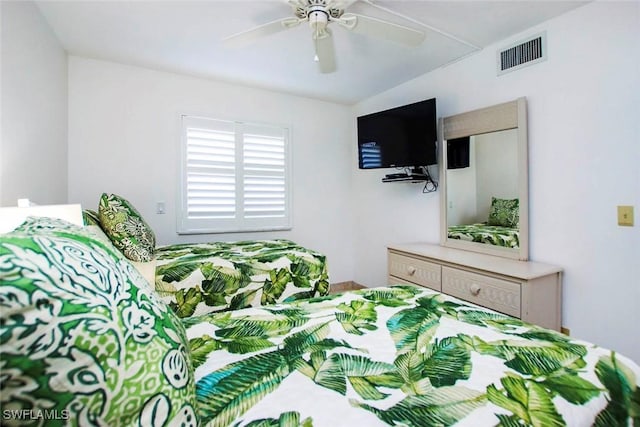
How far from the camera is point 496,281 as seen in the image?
6.62 feet

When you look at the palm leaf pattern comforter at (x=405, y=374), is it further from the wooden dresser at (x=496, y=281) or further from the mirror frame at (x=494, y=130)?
the mirror frame at (x=494, y=130)

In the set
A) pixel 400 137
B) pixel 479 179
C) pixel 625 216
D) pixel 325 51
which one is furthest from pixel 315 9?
pixel 625 216

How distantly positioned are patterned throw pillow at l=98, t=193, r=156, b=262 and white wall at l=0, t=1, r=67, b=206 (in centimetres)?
44

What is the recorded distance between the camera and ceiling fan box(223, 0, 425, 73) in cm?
174

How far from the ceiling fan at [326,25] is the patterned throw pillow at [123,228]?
4.32ft

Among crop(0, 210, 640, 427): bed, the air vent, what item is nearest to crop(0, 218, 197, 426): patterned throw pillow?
crop(0, 210, 640, 427): bed

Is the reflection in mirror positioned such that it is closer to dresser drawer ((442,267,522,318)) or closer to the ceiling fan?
dresser drawer ((442,267,522,318))

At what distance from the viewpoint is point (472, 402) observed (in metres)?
0.71

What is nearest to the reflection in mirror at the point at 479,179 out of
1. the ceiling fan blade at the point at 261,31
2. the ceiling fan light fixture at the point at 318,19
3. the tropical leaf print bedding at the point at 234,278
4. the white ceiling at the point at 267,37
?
the white ceiling at the point at 267,37

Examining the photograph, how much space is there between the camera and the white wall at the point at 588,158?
5.94 feet

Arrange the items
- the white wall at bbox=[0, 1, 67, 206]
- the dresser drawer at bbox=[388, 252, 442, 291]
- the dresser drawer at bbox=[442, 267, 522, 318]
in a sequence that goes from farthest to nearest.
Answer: the dresser drawer at bbox=[388, 252, 442, 291], the dresser drawer at bbox=[442, 267, 522, 318], the white wall at bbox=[0, 1, 67, 206]

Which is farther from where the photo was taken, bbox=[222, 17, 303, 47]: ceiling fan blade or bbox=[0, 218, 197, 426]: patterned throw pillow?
bbox=[222, 17, 303, 47]: ceiling fan blade

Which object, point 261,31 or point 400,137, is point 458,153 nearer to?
point 400,137

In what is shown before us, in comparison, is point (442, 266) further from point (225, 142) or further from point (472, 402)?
point (225, 142)
